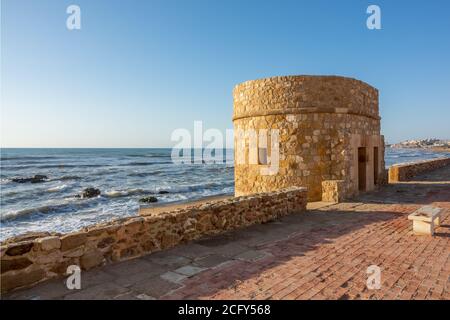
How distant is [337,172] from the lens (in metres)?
10.5

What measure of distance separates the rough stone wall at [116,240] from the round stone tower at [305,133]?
12.2ft

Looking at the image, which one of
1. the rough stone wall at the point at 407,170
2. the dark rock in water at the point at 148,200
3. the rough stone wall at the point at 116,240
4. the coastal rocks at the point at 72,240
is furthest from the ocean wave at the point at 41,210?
the rough stone wall at the point at 407,170

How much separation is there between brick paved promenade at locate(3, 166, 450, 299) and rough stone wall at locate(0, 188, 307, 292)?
0.18 metres

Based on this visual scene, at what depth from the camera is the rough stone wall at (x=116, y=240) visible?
381cm

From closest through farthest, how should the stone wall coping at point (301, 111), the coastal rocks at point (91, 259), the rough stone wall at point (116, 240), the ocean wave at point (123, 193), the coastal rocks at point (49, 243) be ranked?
the rough stone wall at point (116, 240) < the coastal rocks at point (49, 243) < the coastal rocks at point (91, 259) < the stone wall coping at point (301, 111) < the ocean wave at point (123, 193)

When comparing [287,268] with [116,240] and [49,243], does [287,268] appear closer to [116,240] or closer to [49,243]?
[116,240]

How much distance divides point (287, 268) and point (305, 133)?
6.78m

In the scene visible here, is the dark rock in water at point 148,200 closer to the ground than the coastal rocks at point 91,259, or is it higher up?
closer to the ground

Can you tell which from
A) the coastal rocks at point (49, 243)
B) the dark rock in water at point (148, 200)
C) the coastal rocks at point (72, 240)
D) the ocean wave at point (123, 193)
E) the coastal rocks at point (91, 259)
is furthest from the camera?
the ocean wave at point (123, 193)

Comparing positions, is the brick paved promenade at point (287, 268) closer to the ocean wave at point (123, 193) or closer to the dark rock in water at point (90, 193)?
the ocean wave at point (123, 193)

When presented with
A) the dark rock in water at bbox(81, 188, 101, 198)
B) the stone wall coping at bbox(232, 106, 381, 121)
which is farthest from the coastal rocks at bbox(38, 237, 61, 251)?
the dark rock in water at bbox(81, 188, 101, 198)
